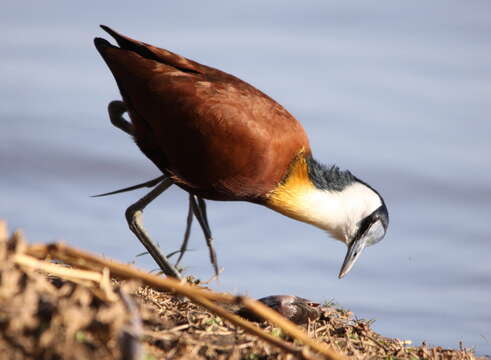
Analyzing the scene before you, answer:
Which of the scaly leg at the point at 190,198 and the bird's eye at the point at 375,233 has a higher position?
the bird's eye at the point at 375,233

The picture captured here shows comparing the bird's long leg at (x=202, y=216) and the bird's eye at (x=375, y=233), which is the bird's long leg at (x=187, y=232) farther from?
the bird's eye at (x=375, y=233)

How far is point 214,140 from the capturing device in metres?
6.14

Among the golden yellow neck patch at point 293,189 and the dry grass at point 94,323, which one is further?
the golden yellow neck patch at point 293,189

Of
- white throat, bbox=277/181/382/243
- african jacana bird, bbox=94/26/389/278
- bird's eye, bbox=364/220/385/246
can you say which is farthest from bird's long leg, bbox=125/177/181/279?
bird's eye, bbox=364/220/385/246

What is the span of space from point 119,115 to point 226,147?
1519 mm

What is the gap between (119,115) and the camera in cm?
718

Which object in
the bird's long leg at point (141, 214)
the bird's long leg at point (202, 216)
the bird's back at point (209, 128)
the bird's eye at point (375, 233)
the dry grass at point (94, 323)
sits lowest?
the dry grass at point (94, 323)

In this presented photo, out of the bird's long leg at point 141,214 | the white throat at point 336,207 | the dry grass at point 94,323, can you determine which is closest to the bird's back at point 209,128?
the white throat at point 336,207

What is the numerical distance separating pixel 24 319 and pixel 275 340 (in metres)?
0.84

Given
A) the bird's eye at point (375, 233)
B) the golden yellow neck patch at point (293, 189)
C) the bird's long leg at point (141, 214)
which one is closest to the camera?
the golden yellow neck patch at point (293, 189)

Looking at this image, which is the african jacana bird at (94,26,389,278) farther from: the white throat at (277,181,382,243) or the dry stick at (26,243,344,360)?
the dry stick at (26,243,344,360)

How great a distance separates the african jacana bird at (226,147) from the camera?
6.15 m

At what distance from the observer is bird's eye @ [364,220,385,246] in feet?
22.6

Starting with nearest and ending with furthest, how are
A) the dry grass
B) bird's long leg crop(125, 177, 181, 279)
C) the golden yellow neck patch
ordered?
the dry grass, the golden yellow neck patch, bird's long leg crop(125, 177, 181, 279)
